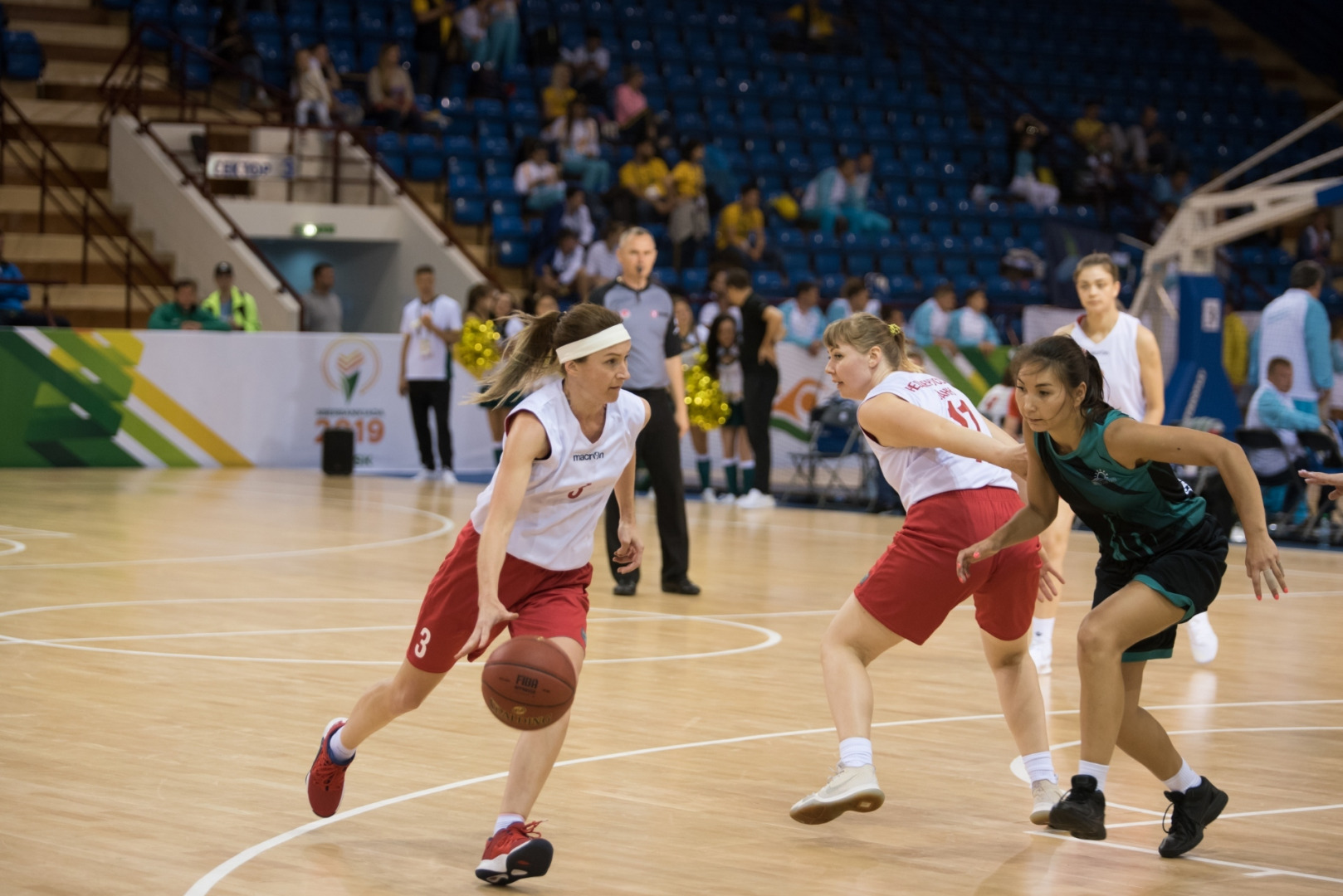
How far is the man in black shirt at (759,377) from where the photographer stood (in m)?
15.6

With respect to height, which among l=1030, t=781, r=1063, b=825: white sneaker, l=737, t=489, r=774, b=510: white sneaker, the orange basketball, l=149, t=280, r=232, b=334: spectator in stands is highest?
l=149, t=280, r=232, b=334: spectator in stands

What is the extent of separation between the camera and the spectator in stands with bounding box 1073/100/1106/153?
25.9m

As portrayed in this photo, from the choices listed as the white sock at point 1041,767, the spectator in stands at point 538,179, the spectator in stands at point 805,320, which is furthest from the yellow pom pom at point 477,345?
the white sock at point 1041,767

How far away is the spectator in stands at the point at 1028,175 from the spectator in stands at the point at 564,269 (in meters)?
7.89

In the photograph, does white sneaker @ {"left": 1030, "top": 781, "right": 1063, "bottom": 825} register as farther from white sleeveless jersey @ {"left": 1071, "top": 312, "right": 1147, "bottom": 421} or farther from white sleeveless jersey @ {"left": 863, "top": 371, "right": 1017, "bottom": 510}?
white sleeveless jersey @ {"left": 1071, "top": 312, "right": 1147, "bottom": 421}

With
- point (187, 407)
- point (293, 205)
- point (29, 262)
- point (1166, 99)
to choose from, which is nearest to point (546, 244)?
point (293, 205)

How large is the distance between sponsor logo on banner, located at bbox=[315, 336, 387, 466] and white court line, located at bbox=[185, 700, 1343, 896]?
41.2 ft

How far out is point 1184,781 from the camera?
497cm

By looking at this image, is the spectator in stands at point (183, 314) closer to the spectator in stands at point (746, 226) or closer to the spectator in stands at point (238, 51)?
the spectator in stands at point (238, 51)

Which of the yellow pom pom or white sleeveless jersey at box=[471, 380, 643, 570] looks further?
the yellow pom pom

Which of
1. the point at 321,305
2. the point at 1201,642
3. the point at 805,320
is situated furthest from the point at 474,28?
the point at 1201,642

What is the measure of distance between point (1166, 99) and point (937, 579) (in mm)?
24909

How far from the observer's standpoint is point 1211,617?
10133 millimetres

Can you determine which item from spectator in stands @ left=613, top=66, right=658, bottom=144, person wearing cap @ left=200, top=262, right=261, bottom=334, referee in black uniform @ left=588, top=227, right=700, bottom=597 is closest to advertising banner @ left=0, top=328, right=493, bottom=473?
person wearing cap @ left=200, top=262, right=261, bottom=334
